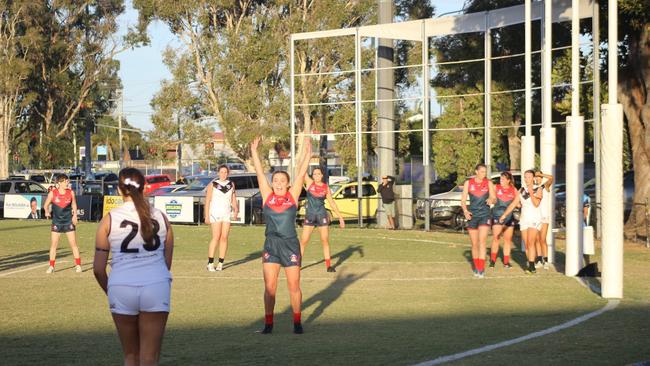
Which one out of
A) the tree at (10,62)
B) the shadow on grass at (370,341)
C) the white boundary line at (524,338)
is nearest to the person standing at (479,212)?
the white boundary line at (524,338)

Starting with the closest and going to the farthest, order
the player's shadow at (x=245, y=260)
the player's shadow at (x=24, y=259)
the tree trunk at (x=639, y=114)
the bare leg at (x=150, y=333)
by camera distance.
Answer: the bare leg at (x=150, y=333) < the player's shadow at (x=245, y=260) < the player's shadow at (x=24, y=259) < the tree trunk at (x=639, y=114)

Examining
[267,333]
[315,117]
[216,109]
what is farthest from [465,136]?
[267,333]

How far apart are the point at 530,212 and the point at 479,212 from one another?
147 cm

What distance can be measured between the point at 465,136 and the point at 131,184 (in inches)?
1613

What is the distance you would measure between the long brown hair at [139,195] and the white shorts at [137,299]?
0.35 meters

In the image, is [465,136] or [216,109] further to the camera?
[216,109]

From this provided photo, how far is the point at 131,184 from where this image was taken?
7.36 meters

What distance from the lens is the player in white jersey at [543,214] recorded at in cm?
1895

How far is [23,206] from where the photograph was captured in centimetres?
4366

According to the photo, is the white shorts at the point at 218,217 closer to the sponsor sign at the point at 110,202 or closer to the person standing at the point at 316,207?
the person standing at the point at 316,207

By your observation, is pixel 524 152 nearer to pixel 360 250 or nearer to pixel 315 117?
pixel 360 250

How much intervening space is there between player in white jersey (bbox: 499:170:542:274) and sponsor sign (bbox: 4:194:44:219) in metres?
28.9

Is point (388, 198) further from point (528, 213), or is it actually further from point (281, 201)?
point (281, 201)

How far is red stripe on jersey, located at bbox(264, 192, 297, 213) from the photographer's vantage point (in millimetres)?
11406
